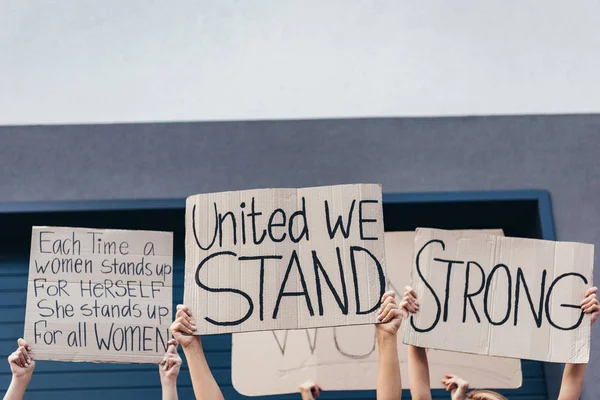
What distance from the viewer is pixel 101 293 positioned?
13.7ft

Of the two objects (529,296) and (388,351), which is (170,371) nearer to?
(388,351)

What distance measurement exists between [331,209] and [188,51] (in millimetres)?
1997

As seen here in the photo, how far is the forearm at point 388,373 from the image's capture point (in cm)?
345

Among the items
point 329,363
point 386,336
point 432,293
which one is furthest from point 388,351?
point 329,363

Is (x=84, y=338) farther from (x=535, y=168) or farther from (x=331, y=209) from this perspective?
(x=535, y=168)

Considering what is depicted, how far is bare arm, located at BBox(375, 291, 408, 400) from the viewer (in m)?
3.46

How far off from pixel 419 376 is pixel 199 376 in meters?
0.89

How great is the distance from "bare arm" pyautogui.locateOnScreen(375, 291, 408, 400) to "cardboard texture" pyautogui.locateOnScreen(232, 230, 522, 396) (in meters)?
1.23

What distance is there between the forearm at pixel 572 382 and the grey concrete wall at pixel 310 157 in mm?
1294

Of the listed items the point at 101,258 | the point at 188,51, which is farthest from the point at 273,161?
the point at 101,258

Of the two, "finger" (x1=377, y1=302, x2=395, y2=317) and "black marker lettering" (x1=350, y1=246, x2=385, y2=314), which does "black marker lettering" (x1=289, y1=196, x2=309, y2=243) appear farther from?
"finger" (x1=377, y1=302, x2=395, y2=317)

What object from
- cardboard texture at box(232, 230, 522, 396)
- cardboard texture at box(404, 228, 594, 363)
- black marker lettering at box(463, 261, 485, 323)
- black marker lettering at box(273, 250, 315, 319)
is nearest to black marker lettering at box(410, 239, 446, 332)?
cardboard texture at box(404, 228, 594, 363)

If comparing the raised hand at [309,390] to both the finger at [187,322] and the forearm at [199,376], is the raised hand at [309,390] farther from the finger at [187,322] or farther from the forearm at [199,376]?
the finger at [187,322]

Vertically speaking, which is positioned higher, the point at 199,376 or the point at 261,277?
the point at 261,277
